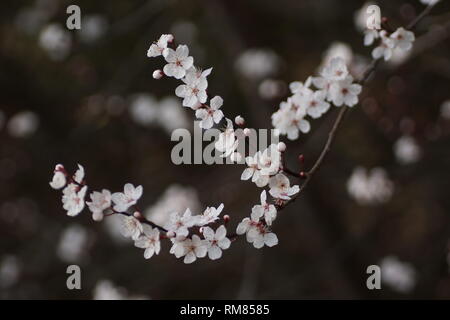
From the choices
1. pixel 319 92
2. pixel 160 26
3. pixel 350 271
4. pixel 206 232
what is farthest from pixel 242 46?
pixel 206 232

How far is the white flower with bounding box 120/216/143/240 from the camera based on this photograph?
177cm

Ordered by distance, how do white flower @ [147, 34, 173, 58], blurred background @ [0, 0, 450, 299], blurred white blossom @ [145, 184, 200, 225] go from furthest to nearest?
1. blurred white blossom @ [145, 184, 200, 225]
2. blurred background @ [0, 0, 450, 299]
3. white flower @ [147, 34, 173, 58]

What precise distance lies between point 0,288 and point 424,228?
3456 millimetres

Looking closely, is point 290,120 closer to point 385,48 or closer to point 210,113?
point 210,113

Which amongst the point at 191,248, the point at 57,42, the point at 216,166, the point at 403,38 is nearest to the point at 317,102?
the point at 403,38

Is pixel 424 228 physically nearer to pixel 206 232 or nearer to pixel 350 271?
pixel 350 271

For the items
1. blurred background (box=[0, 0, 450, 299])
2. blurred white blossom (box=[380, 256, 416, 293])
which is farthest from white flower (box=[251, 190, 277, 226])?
blurred white blossom (box=[380, 256, 416, 293])

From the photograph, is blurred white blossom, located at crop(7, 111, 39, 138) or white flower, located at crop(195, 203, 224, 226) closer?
white flower, located at crop(195, 203, 224, 226)

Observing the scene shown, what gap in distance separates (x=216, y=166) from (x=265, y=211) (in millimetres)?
3930

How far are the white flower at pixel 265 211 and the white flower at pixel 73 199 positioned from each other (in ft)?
1.70

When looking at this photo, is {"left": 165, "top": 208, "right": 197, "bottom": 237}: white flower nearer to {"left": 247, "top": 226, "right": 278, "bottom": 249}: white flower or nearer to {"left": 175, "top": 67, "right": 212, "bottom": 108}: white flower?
{"left": 247, "top": 226, "right": 278, "bottom": 249}: white flower

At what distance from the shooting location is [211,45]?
5238 mm

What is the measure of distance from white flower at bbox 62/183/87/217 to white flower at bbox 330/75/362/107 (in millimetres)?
838

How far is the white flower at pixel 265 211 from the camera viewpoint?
67.9 inches
